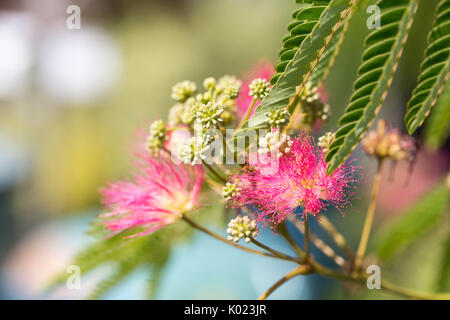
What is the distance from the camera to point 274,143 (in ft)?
1.70

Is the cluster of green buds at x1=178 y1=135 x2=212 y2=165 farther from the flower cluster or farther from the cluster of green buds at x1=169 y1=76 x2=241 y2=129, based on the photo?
the flower cluster

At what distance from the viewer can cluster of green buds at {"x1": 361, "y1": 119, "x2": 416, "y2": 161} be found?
0.76 meters

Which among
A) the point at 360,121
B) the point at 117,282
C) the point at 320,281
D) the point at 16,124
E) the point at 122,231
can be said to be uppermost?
the point at 16,124

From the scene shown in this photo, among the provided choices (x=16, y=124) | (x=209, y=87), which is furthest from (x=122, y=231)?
(x=16, y=124)

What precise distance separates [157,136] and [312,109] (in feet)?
0.76

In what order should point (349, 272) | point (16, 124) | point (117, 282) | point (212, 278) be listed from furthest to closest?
point (16, 124) < point (212, 278) < point (117, 282) < point (349, 272)

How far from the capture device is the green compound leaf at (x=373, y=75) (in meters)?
0.46

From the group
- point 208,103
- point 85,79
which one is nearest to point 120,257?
point 208,103

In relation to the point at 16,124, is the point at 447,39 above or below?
below

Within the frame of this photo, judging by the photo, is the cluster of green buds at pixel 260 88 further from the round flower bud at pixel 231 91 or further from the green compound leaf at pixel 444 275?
the green compound leaf at pixel 444 275

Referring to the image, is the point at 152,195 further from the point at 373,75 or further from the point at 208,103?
the point at 373,75

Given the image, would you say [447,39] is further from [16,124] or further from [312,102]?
[16,124]
